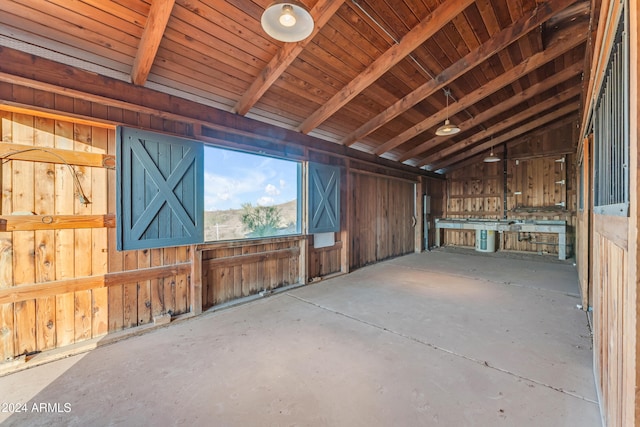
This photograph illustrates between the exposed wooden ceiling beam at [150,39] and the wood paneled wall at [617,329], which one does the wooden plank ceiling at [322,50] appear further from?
the wood paneled wall at [617,329]

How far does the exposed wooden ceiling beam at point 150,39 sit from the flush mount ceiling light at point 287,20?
81 centimetres

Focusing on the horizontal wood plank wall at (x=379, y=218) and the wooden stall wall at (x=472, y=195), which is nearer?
the horizontal wood plank wall at (x=379, y=218)

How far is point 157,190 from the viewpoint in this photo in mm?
2754

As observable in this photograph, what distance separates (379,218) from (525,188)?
174 inches

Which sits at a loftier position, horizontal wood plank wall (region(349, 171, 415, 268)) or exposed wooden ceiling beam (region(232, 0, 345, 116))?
exposed wooden ceiling beam (region(232, 0, 345, 116))

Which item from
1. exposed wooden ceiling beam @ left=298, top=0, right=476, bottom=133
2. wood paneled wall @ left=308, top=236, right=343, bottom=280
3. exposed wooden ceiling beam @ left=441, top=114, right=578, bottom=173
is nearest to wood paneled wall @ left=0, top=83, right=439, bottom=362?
exposed wooden ceiling beam @ left=298, top=0, right=476, bottom=133

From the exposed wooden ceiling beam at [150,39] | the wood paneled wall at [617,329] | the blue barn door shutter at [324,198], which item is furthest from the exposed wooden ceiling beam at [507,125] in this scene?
the exposed wooden ceiling beam at [150,39]

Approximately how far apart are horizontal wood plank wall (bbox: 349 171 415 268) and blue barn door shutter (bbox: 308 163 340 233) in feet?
1.69

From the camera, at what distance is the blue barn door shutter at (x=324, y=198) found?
434 cm

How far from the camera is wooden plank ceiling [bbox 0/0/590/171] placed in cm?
→ 211

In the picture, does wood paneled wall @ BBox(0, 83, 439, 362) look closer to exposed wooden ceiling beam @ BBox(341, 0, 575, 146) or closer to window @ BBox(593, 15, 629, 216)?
exposed wooden ceiling beam @ BBox(341, 0, 575, 146)

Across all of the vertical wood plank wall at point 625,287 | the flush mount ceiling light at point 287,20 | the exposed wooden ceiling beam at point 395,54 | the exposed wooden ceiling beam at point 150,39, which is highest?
the exposed wooden ceiling beam at point 395,54

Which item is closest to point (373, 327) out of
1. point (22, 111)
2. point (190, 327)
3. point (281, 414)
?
point (281, 414)

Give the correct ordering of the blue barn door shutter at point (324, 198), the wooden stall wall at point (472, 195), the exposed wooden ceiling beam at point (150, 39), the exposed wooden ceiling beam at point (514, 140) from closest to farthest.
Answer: the exposed wooden ceiling beam at point (150, 39), the blue barn door shutter at point (324, 198), the exposed wooden ceiling beam at point (514, 140), the wooden stall wall at point (472, 195)
